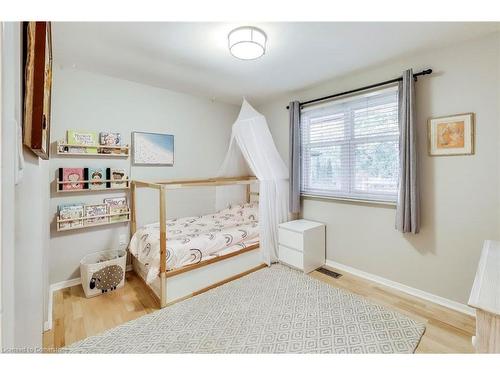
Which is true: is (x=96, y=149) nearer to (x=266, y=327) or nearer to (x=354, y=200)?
(x=266, y=327)

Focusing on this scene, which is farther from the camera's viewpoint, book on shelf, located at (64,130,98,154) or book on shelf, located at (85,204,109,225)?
book on shelf, located at (85,204,109,225)

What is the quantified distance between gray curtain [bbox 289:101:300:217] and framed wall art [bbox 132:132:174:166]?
1.67 m

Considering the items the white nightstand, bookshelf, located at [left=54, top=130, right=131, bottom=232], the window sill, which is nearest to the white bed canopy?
the white nightstand

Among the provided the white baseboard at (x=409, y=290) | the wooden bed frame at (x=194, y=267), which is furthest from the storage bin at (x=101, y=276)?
the white baseboard at (x=409, y=290)

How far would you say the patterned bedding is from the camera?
222 cm

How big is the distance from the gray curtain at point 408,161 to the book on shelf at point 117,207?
305cm

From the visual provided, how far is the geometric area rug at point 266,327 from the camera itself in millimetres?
1607

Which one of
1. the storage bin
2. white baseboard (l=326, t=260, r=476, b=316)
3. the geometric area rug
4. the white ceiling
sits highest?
the white ceiling

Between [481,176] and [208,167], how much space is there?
3142 mm

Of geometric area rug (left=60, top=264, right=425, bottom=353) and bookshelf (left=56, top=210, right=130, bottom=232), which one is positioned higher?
bookshelf (left=56, top=210, right=130, bottom=232)

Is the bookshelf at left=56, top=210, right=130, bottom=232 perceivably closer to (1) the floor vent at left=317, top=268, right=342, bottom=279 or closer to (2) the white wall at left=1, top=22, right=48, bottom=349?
(2) the white wall at left=1, top=22, right=48, bottom=349

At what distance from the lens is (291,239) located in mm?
2854
